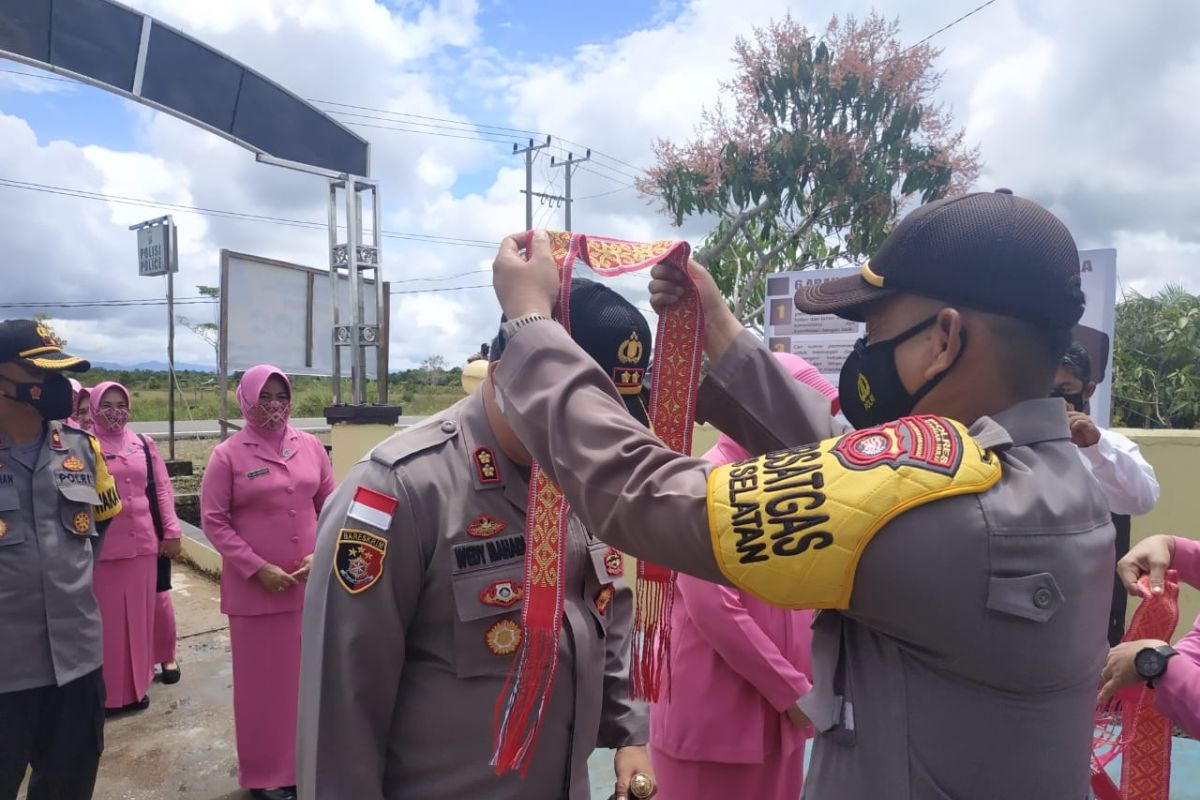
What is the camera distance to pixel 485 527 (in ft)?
5.36

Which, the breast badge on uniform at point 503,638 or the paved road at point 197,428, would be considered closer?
the breast badge on uniform at point 503,638

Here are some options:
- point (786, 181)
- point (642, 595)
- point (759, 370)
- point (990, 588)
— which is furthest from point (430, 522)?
point (786, 181)

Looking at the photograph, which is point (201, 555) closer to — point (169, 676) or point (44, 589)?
point (169, 676)

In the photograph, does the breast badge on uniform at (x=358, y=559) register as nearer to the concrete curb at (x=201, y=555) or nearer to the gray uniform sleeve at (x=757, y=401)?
the gray uniform sleeve at (x=757, y=401)

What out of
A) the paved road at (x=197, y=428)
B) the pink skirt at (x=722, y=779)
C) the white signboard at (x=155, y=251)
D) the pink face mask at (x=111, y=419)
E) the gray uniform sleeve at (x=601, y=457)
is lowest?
the paved road at (x=197, y=428)

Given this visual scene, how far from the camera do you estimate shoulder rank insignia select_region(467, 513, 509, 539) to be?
1620 mm

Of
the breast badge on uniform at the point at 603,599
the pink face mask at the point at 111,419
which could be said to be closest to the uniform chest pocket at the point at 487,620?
the breast badge on uniform at the point at 603,599

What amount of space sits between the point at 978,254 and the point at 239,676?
13.1 ft

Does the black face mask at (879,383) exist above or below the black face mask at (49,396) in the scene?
above

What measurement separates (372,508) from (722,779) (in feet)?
4.87

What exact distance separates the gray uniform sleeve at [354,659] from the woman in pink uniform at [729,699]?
1018 mm

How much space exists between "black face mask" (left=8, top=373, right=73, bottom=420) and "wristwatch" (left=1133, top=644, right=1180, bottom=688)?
11.8 ft

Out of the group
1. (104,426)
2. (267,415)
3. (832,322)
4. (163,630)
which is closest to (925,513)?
(267,415)

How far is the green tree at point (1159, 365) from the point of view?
23.3ft
